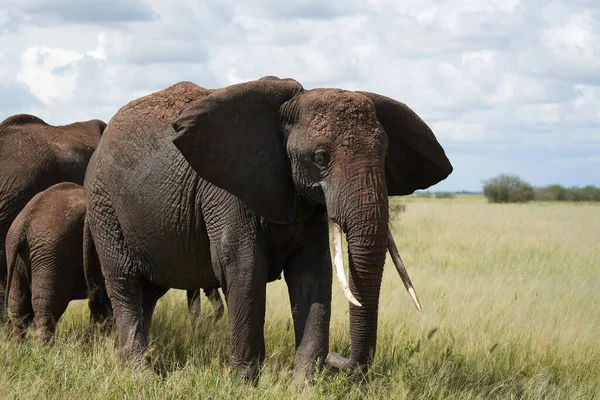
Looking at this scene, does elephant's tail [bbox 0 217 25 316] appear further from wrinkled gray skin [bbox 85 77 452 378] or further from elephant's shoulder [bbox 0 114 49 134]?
elephant's shoulder [bbox 0 114 49 134]

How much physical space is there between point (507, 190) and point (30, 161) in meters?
65.7

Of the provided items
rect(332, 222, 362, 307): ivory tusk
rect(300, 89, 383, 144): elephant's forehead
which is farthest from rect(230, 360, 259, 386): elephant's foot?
rect(300, 89, 383, 144): elephant's forehead

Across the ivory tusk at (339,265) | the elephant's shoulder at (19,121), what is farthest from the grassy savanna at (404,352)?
the elephant's shoulder at (19,121)

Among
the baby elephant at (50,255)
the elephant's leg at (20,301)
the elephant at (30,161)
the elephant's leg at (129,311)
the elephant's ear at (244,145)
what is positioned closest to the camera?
the elephant's ear at (244,145)

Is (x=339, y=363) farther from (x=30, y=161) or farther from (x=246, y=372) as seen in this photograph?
(x=30, y=161)

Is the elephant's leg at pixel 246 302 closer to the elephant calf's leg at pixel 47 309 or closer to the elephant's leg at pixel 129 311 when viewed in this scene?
the elephant's leg at pixel 129 311

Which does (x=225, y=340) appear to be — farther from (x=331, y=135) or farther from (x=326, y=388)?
(x=331, y=135)

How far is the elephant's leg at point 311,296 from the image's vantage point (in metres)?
6.31

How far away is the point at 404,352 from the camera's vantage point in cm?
759

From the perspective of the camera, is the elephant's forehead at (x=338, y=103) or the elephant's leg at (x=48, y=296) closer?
the elephant's forehead at (x=338, y=103)

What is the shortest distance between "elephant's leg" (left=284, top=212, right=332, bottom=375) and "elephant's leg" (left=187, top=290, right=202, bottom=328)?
112 inches

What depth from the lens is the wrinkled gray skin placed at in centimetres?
566

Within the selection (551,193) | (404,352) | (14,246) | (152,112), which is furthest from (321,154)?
(551,193)

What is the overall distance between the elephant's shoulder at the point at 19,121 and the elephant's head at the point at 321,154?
180 inches
